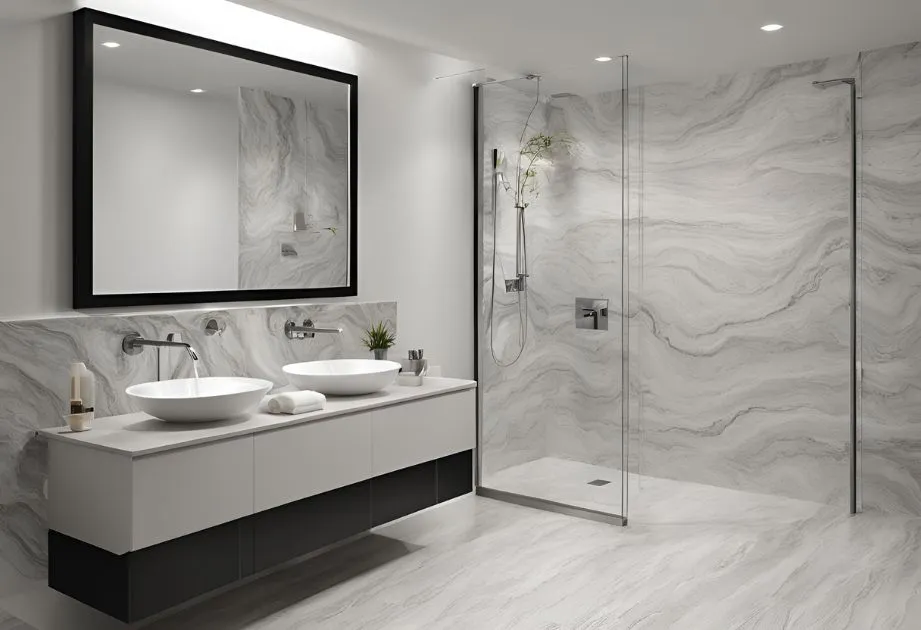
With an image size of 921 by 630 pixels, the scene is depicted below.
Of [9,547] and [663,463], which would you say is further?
[663,463]

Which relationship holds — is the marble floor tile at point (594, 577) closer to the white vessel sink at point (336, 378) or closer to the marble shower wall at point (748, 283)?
the marble shower wall at point (748, 283)

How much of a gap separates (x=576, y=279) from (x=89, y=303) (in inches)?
90.3

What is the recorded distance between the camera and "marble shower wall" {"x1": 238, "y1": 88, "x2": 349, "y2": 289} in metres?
3.58

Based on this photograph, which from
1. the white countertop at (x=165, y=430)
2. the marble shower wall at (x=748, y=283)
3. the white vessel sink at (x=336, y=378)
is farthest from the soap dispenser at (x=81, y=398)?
the marble shower wall at (x=748, y=283)

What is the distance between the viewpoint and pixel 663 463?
5.13m

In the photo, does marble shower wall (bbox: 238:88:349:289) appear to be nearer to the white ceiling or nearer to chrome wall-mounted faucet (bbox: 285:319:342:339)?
chrome wall-mounted faucet (bbox: 285:319:342:339)

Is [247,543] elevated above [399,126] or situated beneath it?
situated beneath

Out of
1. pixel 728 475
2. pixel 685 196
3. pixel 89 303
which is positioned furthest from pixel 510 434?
pixel 89 303

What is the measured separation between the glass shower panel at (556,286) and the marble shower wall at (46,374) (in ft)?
5.08

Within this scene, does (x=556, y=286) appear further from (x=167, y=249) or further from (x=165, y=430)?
(x=165, y=430)

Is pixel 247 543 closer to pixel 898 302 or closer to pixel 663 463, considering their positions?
pixel 663 463

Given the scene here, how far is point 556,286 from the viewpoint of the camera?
4312 mm

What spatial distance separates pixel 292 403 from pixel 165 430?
0.47 metres

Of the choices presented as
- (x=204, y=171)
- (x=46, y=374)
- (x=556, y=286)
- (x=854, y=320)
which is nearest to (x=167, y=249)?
(x=204, y=171)
